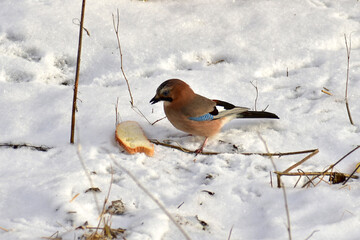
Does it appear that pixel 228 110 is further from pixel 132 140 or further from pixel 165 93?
pixel 132 140

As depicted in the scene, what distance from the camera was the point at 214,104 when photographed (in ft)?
13.9

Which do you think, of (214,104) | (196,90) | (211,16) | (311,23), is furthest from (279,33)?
(214,104)

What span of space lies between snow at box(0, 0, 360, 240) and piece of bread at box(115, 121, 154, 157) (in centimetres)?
8

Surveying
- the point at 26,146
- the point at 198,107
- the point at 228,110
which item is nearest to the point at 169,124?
the point at 198,107

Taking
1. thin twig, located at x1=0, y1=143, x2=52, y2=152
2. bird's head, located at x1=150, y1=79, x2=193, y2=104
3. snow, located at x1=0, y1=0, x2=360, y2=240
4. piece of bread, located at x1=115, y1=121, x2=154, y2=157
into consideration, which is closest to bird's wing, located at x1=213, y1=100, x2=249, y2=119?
snow, located at x1=0, y1=0, x2=360, y2=240

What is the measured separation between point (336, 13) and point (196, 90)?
2256mm

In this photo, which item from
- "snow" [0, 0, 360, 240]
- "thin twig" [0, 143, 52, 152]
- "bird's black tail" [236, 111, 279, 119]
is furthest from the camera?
"bird's black tail" [236, 111, 279, 119]

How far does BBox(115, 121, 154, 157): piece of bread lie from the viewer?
389cm

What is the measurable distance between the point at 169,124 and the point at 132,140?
607mm

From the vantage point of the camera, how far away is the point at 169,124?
14.6 feet

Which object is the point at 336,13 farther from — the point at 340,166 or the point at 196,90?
the point at 340,166

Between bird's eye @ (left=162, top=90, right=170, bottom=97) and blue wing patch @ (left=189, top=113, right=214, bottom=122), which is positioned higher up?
bird's eye @ (left=162, top=90, right=170, bottom=97)

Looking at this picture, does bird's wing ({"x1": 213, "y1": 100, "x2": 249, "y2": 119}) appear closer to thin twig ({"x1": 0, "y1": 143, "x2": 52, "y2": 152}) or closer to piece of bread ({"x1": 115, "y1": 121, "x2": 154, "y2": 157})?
piece of bread ({"x1": 115, "y1": 121, "x2": 154, "y2": 157})

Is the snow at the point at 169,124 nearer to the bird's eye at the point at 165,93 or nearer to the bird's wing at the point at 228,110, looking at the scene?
the bird's wing at the point at 228,110
